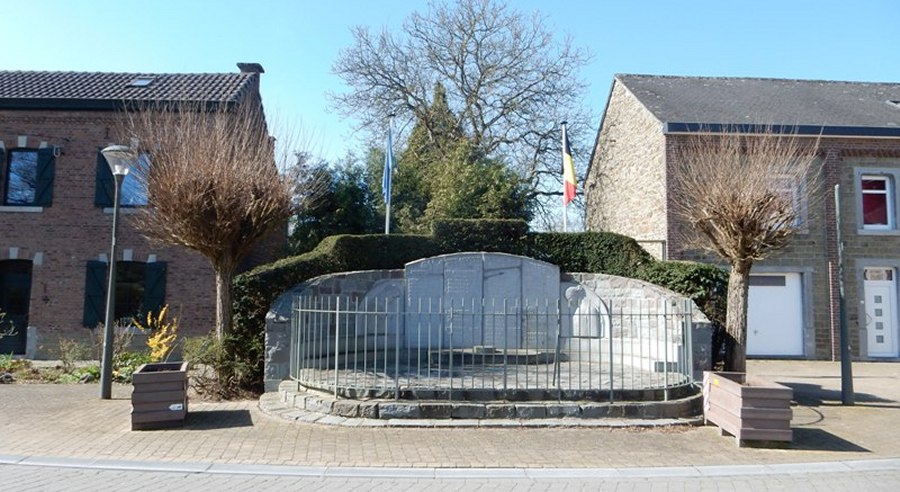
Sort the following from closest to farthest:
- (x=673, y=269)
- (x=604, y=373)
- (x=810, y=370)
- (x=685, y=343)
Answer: (x=685, y=343) → (x=604, y=373) → (x=673, y=269) → (x=810, y=370)

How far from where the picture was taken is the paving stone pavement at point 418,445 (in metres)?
6.14

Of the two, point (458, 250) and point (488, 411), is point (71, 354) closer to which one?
point (458, 250)

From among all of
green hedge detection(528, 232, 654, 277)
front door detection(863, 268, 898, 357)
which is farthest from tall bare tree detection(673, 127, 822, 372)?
front door detection(863, 268, 898, 357)

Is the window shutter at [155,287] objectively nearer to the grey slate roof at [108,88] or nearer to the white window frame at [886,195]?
the grey slate roof at [108,88]

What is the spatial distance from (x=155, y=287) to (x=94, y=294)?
1569 mm

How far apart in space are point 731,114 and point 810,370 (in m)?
7.30

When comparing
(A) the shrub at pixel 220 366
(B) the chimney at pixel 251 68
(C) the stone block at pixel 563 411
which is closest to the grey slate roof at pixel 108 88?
(B) the chimney at pixel 251 68

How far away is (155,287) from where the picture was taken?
1526 centimetres

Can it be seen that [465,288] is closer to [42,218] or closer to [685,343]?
[685,343]

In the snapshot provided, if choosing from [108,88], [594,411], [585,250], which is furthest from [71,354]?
[585,250]

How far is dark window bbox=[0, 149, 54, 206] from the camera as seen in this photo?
15.8 metres

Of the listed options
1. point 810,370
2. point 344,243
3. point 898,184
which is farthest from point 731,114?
point 344,243

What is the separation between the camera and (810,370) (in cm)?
1398

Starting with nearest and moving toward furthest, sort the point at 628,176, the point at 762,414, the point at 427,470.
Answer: the point at 427,470
the point at 762,414
the point at 628,176
